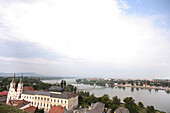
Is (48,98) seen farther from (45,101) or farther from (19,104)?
(19,104)

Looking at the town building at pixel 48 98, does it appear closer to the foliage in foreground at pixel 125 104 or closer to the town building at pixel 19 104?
the town building at pixel 19 104

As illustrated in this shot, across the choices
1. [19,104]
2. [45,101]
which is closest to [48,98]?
[45,101]

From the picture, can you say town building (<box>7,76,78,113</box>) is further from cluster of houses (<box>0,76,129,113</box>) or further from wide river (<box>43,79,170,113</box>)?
wide river (<box>43,79,170,113</box>)

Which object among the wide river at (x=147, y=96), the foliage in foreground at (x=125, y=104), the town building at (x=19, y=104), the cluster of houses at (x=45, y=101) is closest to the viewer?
the town building at (x=19, y=104)

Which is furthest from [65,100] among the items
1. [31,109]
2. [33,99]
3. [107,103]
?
[107,103]

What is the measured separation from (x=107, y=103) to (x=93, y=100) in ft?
13.6

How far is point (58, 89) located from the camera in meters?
26.6

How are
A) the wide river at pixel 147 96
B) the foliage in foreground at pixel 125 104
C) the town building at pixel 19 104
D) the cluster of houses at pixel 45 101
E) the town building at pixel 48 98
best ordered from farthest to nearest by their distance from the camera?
1. the wide river at pixel 147 96
2. the town building at pixel 48 98
3. the foliage in foreground at pixel 125 104
4. the cluster of houses at pixel 45 101
5. the town building at pixel 19 104

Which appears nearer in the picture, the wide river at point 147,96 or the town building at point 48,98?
the town building at point 48,98

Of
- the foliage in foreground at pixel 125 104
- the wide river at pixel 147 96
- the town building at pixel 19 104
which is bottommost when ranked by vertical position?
the wide river at pixel 147 96

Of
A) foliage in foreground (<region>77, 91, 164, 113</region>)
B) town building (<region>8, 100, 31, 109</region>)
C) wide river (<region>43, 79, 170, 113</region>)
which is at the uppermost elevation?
town building (<region>8, 100, 31, 109</region>)

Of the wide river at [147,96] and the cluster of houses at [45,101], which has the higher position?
the cluster of houses at [45,101]

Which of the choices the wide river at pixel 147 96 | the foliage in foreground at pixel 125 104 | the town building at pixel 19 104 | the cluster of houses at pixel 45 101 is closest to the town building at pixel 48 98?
the cluster of houses at pixel 45 101

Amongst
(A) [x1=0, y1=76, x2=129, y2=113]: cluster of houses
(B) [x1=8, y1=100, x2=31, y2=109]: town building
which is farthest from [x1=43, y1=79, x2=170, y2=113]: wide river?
(B) [x1=8, y1=100, x2=31, y2=109]: town building
